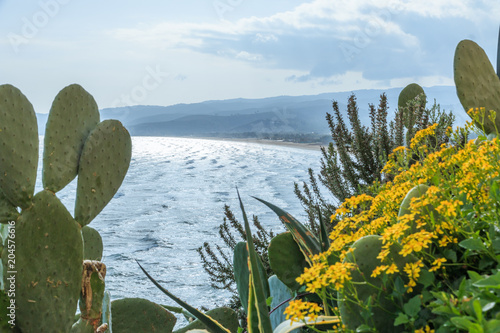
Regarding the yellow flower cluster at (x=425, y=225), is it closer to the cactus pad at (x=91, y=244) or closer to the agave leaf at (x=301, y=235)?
the agave leaf at (x=301, y=235)

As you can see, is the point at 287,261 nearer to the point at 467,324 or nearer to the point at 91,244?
the point at 467,324

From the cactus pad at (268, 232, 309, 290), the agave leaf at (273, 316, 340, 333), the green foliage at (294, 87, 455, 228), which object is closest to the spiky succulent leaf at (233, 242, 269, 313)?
the cactus pad at (268, 232, 309, 290)

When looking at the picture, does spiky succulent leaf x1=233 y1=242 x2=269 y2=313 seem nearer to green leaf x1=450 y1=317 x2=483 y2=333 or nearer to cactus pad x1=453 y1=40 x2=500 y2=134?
green leaf x1=450 y1=317 x2=483 y2=333

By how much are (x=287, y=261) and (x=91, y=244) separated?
109 centimetres

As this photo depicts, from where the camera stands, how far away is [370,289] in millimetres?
631

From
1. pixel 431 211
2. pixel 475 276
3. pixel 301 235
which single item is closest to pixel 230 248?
pixel 301 235

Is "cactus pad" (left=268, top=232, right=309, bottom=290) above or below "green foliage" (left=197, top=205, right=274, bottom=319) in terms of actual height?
above

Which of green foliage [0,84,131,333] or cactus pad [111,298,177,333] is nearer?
green foliage [0,84,131,333]

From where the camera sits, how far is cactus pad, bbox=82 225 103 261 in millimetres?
1820

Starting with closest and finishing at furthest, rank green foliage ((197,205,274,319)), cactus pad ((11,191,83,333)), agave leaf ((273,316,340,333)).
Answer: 1. agave leaf ((273,316,340,333))
2. cactus pad ((11,191,83,333))
3. green foliage ((197,205,274,319))

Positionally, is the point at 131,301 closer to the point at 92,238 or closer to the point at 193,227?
the point at 92,238

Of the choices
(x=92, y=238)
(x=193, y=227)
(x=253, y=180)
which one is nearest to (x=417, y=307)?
(x=92, y=238)

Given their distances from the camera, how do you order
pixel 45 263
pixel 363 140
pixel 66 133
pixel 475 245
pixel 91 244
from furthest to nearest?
1. pixel 363 140
2. pixel 91 244
3. pixel 66 133
4. pixel 45 263
5. pixel 475 245

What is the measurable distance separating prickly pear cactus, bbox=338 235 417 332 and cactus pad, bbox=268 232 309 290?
1.16 ft
